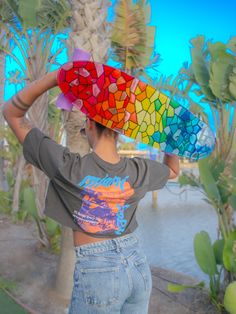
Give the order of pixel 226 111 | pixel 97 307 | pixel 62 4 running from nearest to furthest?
1. pixel 97 307
2. pixel 226 111
3. pixel 62 4

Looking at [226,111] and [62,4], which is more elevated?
[62,4]

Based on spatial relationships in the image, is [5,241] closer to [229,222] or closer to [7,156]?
[7,156]

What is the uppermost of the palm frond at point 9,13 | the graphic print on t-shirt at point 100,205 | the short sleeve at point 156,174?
the palm frond at point 9,13

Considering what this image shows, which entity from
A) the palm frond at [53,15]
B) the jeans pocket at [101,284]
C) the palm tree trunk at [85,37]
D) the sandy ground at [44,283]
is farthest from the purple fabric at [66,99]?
→ the palm frond at [53,15]

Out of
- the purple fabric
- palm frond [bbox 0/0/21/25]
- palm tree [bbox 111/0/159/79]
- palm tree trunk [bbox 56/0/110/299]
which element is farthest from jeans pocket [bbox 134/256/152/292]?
palm frond [bbox 0/0/21/25]

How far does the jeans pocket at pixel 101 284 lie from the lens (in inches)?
60.3

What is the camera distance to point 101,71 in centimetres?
160

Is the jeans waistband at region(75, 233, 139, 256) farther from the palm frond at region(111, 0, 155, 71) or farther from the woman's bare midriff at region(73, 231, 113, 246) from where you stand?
the palm frond at region(111, 0, 155, 71)

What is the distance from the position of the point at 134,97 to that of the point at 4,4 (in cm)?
567

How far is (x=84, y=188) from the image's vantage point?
1.57 m

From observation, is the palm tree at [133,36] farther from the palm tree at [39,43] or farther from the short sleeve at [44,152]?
Answer: the short sleeve at [44,152]

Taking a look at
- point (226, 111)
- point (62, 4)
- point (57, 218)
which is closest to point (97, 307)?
point (57, 218)

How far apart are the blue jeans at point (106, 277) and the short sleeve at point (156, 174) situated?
0.96 ft

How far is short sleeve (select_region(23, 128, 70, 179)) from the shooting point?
157 cm
